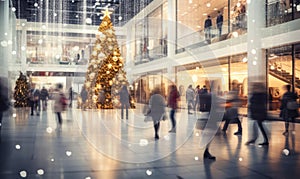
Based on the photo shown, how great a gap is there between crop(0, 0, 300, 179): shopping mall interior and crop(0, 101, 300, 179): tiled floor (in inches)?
0.7

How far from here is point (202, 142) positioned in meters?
7.32

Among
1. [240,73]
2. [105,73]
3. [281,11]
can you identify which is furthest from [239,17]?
[105,73]

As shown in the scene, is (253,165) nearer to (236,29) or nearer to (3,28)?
(236,29)

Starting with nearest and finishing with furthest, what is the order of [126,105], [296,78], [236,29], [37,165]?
[37,165], [296,78], [126,105], [236,29]

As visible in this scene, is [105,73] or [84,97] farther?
[84,97]

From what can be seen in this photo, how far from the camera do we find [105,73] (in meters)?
17.3

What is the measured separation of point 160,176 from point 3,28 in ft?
47.8

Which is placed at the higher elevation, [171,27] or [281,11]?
[171,27]

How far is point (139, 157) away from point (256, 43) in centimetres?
918

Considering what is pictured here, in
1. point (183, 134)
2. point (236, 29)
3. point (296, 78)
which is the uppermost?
point (236, 29)

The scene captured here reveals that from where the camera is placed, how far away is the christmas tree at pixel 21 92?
18.1 meters

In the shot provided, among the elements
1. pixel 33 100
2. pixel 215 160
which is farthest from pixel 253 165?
pixel 33 100

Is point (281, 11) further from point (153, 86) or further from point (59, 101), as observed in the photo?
point (59, 101)

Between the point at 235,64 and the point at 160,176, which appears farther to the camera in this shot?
the point at 235,64
